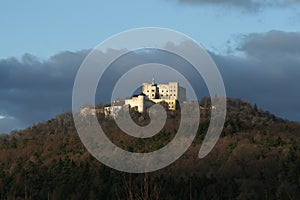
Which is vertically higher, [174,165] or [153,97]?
[153,97]

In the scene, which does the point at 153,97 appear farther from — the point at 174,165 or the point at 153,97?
the point at 174,165

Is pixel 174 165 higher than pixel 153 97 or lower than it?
lower

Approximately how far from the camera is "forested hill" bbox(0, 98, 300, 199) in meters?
58.6

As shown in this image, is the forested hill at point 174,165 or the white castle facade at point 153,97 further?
the white castle facade at point 153,97

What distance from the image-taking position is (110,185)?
6253cm

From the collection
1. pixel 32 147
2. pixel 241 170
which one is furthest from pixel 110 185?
pixel 32 147

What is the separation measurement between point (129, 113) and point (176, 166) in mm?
38032

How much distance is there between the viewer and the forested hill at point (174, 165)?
58.6 meters

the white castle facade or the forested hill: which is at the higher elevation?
the white castle facade

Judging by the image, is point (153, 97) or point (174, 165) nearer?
point (174, 165)

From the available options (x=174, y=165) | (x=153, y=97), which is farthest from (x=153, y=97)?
(x=174, y=165)

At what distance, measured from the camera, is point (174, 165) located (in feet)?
289

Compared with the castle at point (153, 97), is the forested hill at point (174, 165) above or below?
below

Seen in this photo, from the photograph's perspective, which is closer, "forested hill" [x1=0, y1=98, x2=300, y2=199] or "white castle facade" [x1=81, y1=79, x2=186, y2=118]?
"forested hill" [x1=0, y1=98, x2=300, y2=199]
